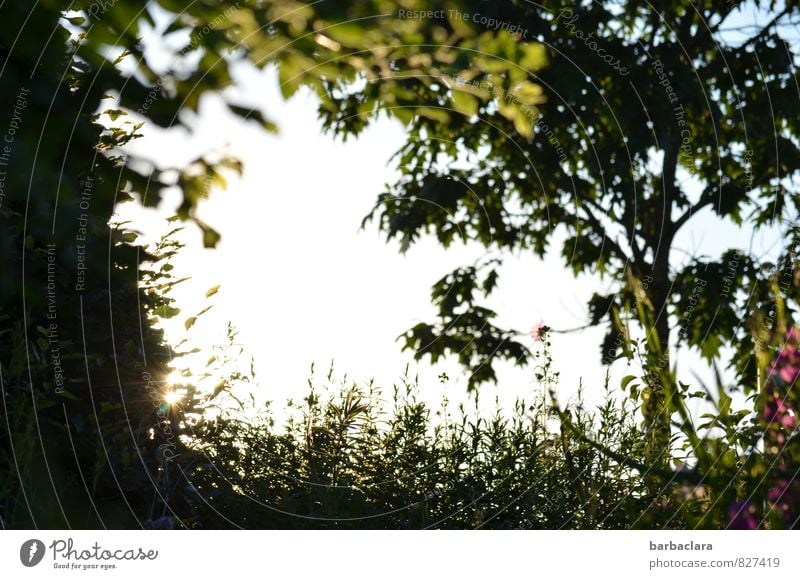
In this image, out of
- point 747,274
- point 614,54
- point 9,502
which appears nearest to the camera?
point 9,502

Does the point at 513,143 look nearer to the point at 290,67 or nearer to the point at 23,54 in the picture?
the point at 290,67

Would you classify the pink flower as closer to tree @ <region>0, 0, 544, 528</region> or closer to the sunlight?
tree @ <region>0, 0, 544, 528</region>

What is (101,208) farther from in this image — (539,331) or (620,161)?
(620,161)

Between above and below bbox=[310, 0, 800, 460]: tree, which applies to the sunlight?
below

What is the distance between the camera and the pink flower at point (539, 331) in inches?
162

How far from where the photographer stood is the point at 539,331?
13.6ft

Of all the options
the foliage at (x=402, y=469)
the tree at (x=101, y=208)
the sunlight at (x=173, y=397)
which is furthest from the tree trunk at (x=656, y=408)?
the sunlight at (x=173, y=397)

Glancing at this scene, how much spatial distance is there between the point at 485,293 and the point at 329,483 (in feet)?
14.0

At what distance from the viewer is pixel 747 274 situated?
300 inches

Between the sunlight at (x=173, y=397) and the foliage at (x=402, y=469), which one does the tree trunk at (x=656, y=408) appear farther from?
the sunlight at (x=173, y=397)

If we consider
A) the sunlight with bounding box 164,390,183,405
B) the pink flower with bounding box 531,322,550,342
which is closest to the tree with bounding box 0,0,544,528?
the sunlight with bounding box 164,390,183,405

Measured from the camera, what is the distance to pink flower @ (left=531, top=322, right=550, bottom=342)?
4.12m

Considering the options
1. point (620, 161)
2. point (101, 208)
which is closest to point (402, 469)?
point (101, 208)
